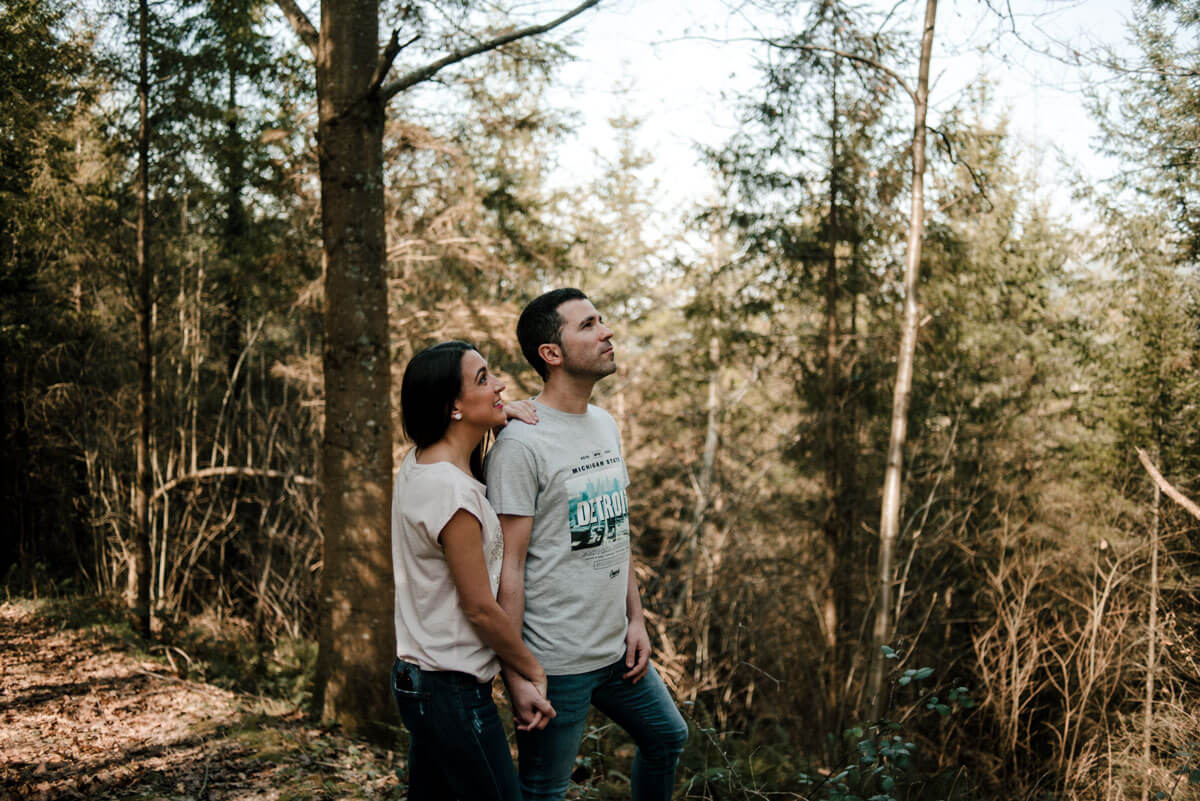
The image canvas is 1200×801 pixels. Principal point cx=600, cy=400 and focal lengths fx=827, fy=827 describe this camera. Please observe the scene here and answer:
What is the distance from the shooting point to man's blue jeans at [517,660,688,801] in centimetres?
237

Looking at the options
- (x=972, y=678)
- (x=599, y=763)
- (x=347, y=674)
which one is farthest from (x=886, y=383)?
(x=347, y=674)

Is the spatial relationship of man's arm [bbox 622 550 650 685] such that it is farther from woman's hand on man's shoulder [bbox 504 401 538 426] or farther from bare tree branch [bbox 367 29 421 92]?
bare tree branch [bbox 367 29 421 92]

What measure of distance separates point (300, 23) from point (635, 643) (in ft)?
16.0

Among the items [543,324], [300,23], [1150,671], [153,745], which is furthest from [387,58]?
[1150,671]

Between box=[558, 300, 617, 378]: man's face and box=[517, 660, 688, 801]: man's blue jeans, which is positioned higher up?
box=[558, 300, 617, 378]: man's face

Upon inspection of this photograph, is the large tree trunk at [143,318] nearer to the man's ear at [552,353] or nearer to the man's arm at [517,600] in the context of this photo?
the man's ear at [552,353]

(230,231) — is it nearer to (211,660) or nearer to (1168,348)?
(211,660)

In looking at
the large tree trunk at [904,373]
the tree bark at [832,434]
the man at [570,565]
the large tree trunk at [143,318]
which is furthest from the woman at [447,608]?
the tree bark at [832,434]

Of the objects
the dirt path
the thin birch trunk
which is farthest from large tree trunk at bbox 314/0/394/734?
the thin birch trunk

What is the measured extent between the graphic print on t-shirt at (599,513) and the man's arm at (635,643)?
107 mm

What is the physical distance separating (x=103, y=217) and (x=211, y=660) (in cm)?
463

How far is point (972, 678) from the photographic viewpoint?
1194 centimetres

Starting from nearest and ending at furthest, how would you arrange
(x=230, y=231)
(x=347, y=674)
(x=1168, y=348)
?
(x=347, y=674)
(x=1168, y=348)
(x=230, y=231)

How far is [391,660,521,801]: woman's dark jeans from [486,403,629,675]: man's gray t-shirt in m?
0.34
